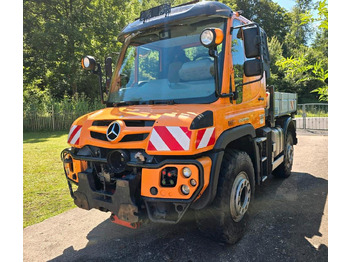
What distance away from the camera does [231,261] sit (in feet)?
9.07

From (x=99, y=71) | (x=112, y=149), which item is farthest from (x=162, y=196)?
(x=99, y=71)

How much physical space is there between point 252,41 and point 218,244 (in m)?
2.32

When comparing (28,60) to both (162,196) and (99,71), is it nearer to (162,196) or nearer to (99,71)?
(99,71)

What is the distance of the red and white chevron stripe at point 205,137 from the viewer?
2508 mm

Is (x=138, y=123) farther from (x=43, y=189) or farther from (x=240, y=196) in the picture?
(x=43, y=189)

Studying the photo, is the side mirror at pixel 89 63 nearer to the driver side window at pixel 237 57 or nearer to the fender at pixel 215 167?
→ the driver side window at pixel 237 57

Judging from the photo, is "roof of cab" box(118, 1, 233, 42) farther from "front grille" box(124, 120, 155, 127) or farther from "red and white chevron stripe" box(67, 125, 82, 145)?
"red and white chevron stripe" box(67, 125, 82, 145)

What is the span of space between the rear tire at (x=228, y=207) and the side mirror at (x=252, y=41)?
44.8 inches

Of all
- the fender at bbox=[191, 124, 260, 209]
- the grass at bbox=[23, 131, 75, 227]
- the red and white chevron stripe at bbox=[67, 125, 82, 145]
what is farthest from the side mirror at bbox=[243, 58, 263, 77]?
the grass at bbox=[23, 131, 75, 227]

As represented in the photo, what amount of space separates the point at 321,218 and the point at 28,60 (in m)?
20.5

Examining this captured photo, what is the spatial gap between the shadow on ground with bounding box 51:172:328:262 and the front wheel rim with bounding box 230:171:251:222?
0.35 metres

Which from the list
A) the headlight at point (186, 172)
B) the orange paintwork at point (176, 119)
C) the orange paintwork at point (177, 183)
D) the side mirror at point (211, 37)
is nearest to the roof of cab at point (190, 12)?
the orange paintwork at point (176, 119)

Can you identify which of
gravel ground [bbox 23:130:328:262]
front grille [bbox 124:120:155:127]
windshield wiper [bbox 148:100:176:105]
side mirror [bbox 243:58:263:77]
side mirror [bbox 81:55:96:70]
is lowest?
gravel ground [bbox 23:130:328:262]

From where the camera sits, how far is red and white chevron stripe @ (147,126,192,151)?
2.45 meters
